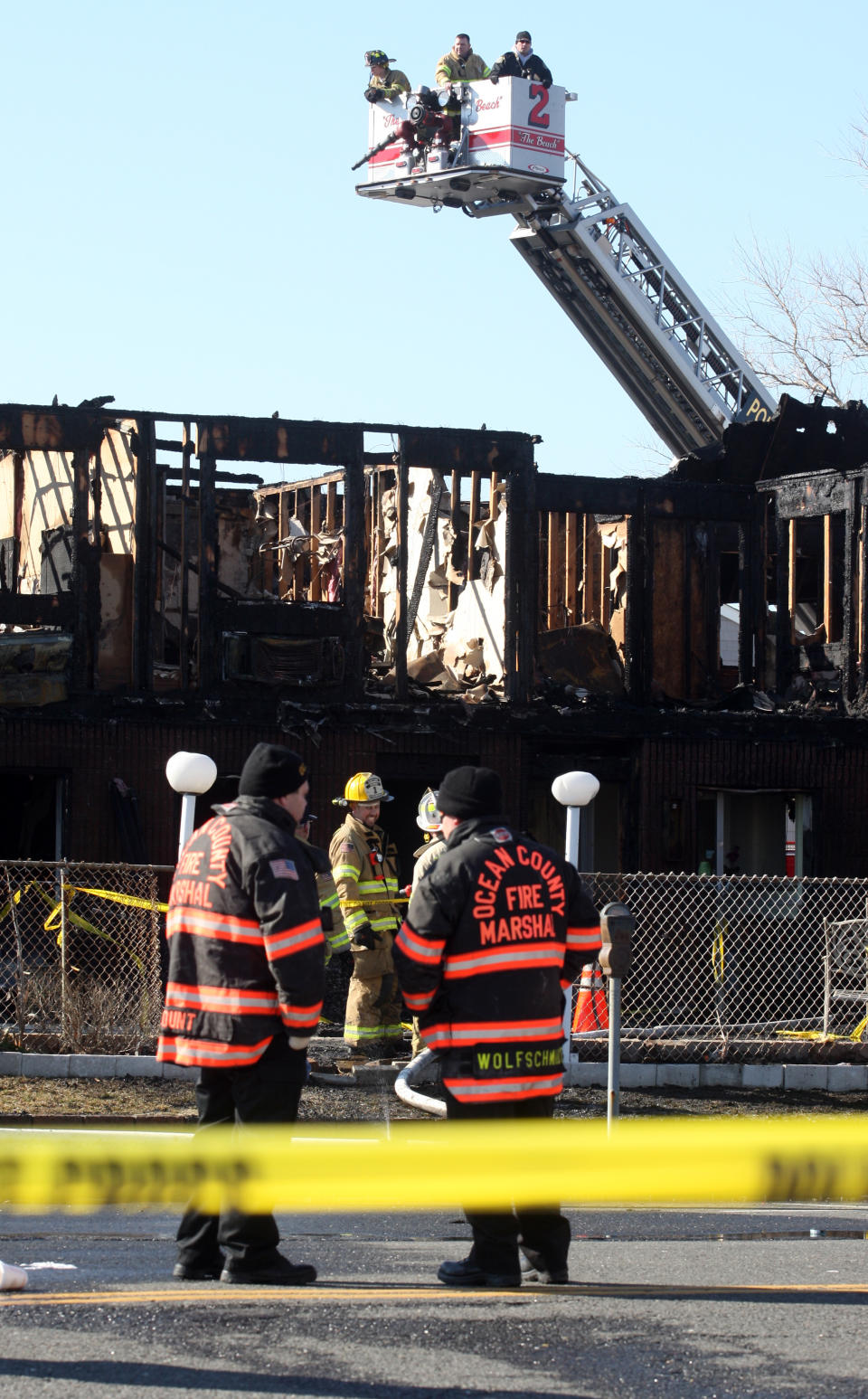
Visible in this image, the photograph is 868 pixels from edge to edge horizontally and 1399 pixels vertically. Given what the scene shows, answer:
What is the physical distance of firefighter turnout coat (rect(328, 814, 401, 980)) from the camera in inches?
464

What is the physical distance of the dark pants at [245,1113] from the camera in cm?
579

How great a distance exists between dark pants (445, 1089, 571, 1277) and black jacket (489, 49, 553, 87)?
2580 centimetres

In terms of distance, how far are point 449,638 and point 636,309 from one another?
882cm

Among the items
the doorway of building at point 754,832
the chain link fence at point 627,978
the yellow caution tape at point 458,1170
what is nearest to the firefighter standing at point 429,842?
the chain link fence at point 627,978

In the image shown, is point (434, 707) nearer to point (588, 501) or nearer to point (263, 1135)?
point (588, 501)

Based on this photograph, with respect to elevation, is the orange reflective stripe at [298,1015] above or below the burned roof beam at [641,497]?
below

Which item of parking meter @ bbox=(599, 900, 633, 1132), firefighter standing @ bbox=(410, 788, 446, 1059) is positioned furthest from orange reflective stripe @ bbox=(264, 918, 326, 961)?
firefighter standing @ bbox=(410, 788, 446, 1059)

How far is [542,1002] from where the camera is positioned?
6.07 meters

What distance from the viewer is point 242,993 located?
5746mm

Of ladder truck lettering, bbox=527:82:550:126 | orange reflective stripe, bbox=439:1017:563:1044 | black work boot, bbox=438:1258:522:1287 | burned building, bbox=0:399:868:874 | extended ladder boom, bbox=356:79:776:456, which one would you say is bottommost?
black work boot, bbox=438:1258:522:1287

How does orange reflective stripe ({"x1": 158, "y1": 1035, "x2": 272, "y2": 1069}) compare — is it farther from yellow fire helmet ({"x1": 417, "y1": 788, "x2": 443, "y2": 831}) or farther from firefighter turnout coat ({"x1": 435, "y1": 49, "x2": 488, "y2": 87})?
firefighter turnout coat ({"x1": 435, "y1": 49, "x2": 488, "y2": 87})

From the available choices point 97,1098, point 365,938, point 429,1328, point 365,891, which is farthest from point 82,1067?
point 429,1328

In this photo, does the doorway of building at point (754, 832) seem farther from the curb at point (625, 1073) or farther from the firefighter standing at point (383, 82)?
the firefighter standing at point (383, 82)

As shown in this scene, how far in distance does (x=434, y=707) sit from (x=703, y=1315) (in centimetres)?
1287
